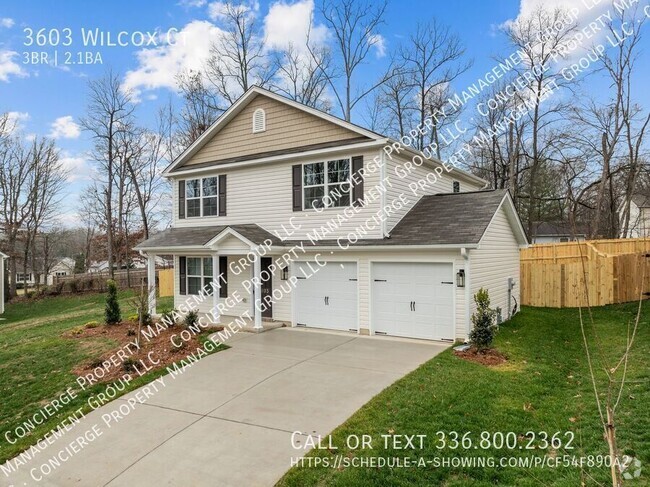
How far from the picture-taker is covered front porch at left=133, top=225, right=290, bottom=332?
12.2 meters

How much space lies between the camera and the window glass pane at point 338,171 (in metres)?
11.9

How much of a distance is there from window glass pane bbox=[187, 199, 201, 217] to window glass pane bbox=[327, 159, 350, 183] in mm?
5508

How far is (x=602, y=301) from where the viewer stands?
49.9 ft

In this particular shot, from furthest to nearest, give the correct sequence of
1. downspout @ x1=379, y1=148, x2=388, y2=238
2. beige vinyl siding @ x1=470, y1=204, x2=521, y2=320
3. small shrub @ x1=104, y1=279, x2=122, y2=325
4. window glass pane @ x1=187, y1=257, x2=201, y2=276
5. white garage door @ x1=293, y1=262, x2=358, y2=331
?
window glass pane @ x1=187, y1=257, x2=201, y2=276, small shrub @ x1=104, y1=279, x2=122, y2=325, white garage door @ x1=293, y1=262, x2=358, y2=331, downspout @ x1=379, y1=148, x2=388, y2=238, beige vinyl siding @ x1=470, y1=204, x2=521, y2=320

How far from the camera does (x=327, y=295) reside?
39.9 feet

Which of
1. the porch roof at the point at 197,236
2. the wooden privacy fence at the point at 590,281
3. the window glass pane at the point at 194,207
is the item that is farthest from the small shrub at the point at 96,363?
the wooden privacy fence at the point at 590,281

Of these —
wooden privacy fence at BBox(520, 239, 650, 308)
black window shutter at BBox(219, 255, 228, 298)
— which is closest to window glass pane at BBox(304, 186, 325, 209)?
black window shutter at BBox(219, 255, 228, 298)

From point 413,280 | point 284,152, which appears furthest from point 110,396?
point 284,152

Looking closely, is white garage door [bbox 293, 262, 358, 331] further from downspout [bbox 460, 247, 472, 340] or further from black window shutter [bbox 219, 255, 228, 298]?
downspout [bbox 460, 247, 472, 340]

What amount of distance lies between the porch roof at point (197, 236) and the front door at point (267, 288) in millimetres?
983

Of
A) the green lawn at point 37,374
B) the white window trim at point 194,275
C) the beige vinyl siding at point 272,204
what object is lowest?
the green lawn at point 37,374

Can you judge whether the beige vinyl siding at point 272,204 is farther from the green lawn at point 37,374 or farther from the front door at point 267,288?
the green lawn at point 37,374

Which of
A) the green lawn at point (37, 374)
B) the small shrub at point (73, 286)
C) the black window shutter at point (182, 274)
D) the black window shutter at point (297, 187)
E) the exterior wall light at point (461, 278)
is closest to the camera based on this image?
the green lawn at point (37, 374)

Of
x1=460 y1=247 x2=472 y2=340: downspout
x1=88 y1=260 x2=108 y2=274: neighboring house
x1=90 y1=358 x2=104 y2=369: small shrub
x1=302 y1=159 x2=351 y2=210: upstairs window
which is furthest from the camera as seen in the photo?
x1=88 y1=260 x2=108 y2=274: neighboring house
